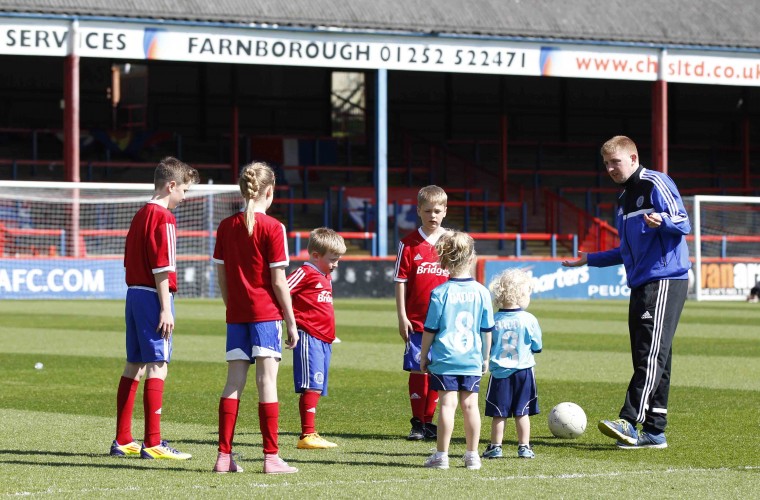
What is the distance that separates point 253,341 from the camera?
7.69 metres

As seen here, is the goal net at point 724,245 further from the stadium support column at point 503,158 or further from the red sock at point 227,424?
the red sock at point 227,424

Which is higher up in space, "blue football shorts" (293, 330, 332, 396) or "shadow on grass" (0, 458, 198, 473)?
"blue football shorts" (293, 330, 332, 396)

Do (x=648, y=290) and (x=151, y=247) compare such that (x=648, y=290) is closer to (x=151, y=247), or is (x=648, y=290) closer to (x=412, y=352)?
(x=412, y=352)

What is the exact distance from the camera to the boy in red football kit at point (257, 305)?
25.1 ft

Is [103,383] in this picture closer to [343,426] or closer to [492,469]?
[343,426]

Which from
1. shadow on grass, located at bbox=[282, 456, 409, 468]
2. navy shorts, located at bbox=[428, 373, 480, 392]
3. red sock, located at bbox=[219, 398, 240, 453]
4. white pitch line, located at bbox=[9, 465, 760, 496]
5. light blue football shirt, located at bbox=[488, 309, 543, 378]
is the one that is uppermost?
light blue football shirt, located at bbox=[488, 309, 543, 378]

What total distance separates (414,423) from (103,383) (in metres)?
4.46

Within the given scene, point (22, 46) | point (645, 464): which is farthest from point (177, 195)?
point (22, 46)

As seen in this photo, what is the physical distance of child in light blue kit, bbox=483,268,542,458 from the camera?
842 centimetres

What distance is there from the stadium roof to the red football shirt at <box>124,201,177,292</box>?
2117 centimetres

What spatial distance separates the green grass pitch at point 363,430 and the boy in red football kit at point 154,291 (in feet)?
0.89

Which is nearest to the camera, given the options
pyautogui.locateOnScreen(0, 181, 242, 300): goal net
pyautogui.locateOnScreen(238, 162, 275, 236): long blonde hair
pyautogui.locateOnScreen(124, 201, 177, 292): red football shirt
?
pyautogui.locateOnScreen(238, 162, 275, 236): long blonde hair

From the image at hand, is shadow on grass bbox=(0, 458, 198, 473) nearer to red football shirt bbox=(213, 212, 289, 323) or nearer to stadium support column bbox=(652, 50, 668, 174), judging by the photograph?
red football shirt bbox=(213, 212, 289, 323)

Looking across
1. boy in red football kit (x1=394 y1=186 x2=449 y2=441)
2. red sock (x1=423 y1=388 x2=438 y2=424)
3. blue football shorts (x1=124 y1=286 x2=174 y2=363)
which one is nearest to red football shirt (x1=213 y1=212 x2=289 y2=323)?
blue football shorts (x1=124 y1=286 x2=174 y2=363)
